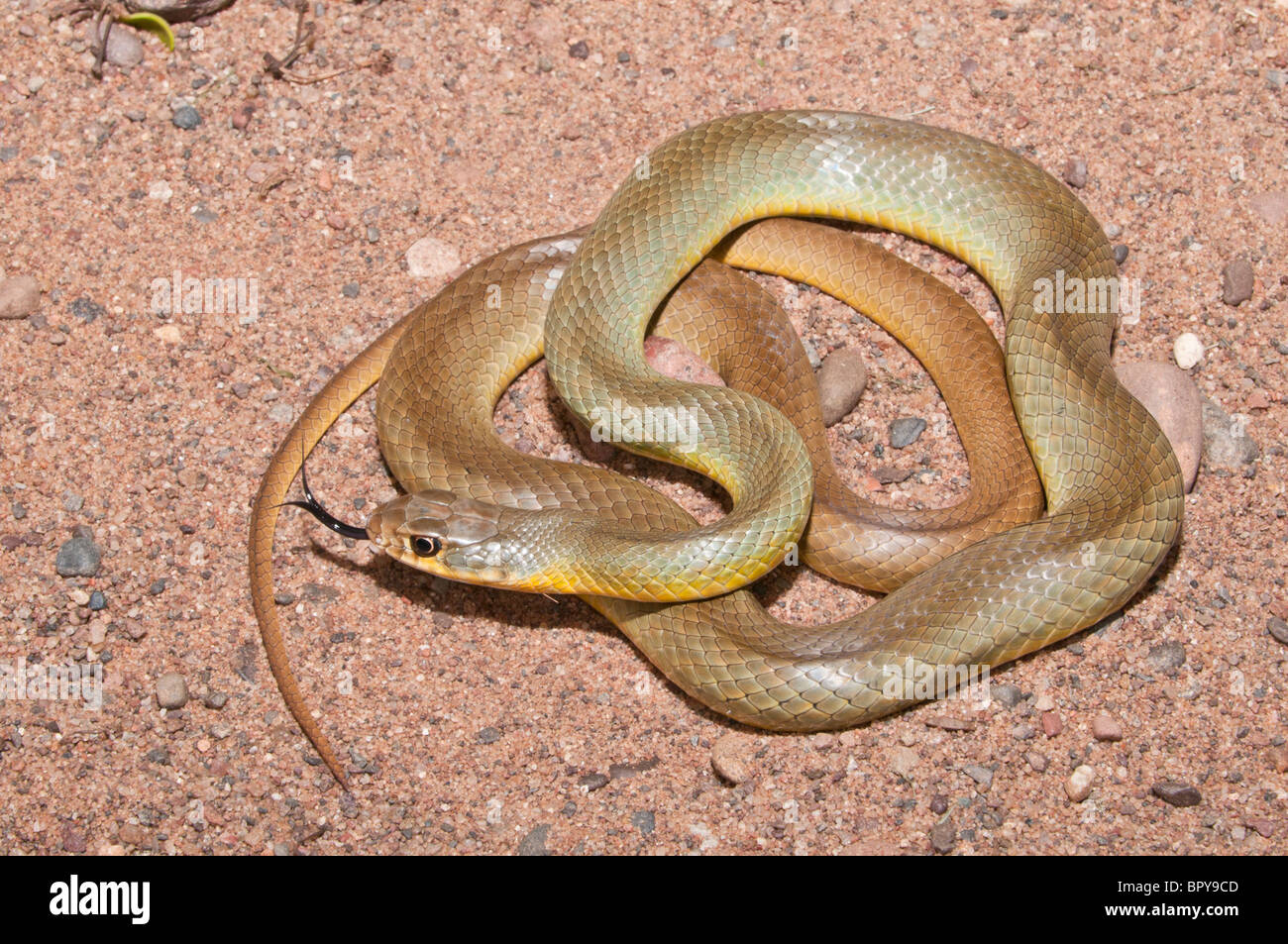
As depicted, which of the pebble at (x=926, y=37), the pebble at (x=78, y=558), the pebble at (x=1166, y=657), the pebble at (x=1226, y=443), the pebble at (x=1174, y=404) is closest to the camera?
the pebble at (x=1166, y=657)

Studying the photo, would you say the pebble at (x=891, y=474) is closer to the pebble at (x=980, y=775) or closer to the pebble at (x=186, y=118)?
the pebble at (x=980, y=775)

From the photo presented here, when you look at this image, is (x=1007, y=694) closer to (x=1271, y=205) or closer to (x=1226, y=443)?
(x=1226, y=443)

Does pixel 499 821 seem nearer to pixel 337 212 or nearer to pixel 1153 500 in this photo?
pixel 1153 500

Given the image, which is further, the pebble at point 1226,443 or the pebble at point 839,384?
the pebble at point 839,384

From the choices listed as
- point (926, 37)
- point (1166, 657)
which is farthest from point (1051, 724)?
point (926, 37)

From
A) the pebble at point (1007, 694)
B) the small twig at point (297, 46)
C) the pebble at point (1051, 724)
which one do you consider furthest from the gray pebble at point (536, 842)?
the small twig at point (297, 46)

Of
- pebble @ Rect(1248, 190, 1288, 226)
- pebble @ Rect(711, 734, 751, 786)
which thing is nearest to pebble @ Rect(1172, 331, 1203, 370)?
pebble @ Rect(1248, 190, 1288, 226)
